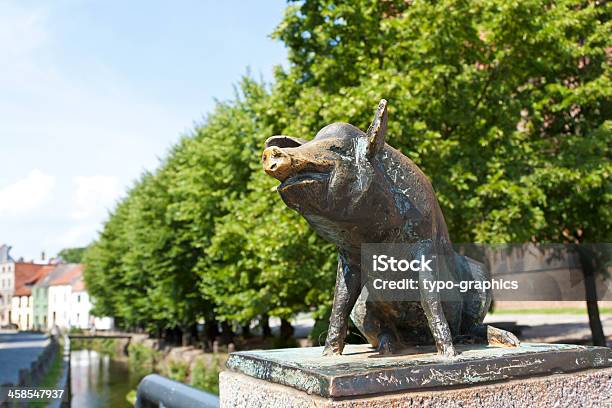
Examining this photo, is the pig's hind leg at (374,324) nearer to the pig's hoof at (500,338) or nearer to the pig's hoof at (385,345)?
the pig's hoof at (385,345)

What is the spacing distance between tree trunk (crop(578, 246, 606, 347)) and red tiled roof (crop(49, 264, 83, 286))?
9047 cm

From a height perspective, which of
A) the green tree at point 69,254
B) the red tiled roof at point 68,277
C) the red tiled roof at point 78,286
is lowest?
the red tiled roof at point 78,286

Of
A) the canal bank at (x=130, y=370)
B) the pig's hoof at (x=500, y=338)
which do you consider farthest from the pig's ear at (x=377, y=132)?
the canal bank at (x=130, y=370)

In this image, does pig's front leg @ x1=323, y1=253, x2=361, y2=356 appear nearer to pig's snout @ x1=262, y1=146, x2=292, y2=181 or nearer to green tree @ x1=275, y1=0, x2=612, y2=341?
pig's snout @ x1=262, y1=146, x2=292, y2=181

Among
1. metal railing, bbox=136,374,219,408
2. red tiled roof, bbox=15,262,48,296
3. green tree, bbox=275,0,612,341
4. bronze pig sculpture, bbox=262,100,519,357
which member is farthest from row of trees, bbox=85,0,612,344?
red tiled roof, bbox=15,262,48,296

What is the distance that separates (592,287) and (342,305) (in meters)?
14.5

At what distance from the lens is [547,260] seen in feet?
46.9

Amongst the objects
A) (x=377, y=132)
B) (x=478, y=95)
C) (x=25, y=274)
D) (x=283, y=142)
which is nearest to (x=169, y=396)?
(x=283, y=142)

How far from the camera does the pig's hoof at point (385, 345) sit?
2.94 m

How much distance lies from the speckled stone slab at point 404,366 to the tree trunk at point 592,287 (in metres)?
13.0

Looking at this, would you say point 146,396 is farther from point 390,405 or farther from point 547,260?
point 547,260

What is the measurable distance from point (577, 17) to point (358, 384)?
14.3m

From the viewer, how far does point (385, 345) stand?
2965 millimetres

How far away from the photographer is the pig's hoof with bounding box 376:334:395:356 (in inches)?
116
